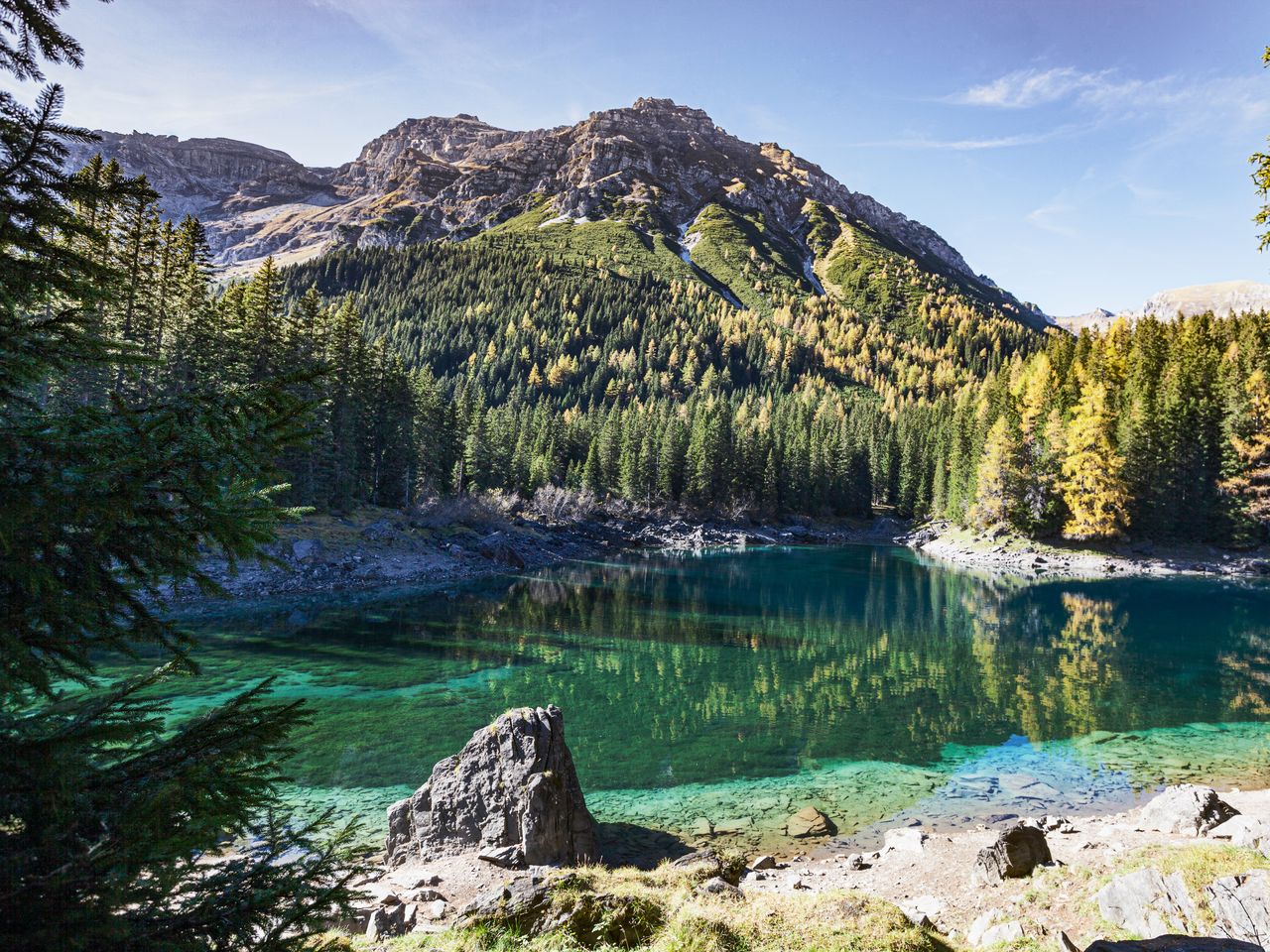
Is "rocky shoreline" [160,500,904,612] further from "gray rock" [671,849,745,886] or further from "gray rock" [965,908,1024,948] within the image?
"gray rock" [965,908,1024,948]

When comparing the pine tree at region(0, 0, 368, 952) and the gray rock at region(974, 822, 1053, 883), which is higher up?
the pine tree at region(0, 0, 368, 952)

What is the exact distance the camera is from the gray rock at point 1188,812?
11922mm

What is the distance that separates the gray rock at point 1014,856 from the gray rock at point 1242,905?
2.70m

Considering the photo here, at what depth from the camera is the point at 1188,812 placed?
1225cm

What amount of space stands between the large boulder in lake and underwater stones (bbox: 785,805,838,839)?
4635 millimetres

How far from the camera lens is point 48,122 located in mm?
3615

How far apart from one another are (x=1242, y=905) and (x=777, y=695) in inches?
629

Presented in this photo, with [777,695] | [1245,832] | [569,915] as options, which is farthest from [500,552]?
[1245,832]

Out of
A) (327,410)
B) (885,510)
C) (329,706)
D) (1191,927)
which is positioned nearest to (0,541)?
(1191,927)

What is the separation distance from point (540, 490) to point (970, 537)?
5139 centimetres

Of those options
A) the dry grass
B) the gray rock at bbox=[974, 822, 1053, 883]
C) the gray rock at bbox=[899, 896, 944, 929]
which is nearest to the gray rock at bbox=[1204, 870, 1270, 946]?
the gray rock at bbox=[974, 822, 1053, 883]

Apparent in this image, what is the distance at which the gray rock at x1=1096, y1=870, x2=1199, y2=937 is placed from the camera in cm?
781

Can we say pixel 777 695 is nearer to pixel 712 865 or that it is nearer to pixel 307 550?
pixel 712 865

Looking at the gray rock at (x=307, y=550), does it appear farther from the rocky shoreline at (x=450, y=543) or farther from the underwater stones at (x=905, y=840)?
the underwater stones at (x=905, y=840)
